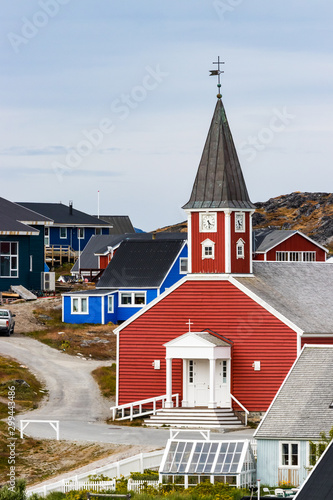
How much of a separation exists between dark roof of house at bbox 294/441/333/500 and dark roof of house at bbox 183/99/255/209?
2291cm

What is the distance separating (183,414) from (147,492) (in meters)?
12.1

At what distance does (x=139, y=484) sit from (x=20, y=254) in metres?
39.5

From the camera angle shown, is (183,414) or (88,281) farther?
(88,281)

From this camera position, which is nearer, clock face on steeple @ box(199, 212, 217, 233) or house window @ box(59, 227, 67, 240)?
clock face on steeple @ box(199, 212, 217, 233)

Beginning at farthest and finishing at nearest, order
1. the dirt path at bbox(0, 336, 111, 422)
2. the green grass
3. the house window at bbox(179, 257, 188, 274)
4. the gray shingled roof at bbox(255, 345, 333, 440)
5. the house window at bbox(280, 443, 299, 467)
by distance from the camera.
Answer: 1. the house window at bbox(179, 257, 188, 274)
2. the green grass
3. the dirt path at bbox(0, 336, 111, 422)
4. the gray shingled roof at bbox(255, 345, 333, 440)
5. the house window at bbox(280, 443, 299, 467)

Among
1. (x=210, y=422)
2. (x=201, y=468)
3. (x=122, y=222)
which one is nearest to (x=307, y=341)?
(x=210, y=422)

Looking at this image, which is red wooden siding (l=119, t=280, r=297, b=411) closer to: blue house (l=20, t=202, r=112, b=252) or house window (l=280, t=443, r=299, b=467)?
house window (l=280, t=443, r=299, b=467)

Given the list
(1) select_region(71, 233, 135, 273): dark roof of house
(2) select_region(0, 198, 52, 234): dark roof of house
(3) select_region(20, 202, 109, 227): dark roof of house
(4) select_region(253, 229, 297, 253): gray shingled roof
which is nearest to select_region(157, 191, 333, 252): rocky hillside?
(3) select_region(20, 202, 109, 227): dark roof of house

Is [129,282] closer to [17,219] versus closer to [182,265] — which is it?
[182,265]

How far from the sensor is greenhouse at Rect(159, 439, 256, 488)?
37.8 m

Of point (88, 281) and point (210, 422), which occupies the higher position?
point (88, 281)

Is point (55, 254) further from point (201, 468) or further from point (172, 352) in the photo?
point (201, 468)

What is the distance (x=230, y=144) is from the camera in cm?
5266

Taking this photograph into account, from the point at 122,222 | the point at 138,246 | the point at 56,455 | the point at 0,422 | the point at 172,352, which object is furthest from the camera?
the point at 122,222
